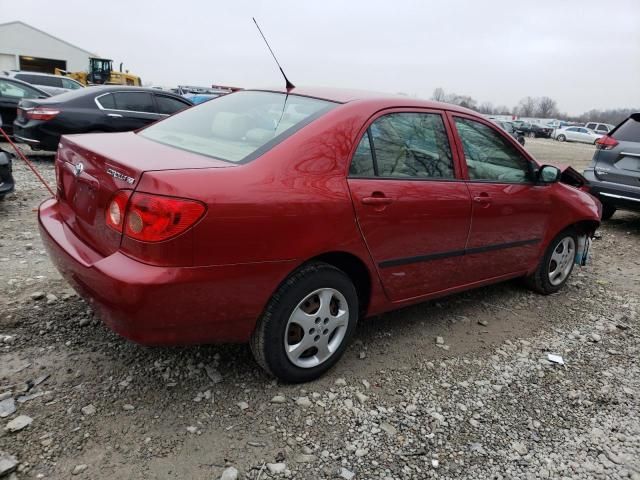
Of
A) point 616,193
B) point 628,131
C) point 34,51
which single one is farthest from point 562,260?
point 34,51

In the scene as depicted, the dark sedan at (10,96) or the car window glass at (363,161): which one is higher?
the car window glass at (363,161)

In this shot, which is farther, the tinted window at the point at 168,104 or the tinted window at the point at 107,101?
the tinted window at the point at 168,104

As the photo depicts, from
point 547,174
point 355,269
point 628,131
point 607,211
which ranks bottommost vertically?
point 607,211

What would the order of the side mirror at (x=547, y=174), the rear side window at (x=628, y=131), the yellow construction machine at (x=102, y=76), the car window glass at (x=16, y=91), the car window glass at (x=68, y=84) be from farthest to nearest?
the yellow construction machine at (x=102, y=76)
the car window glass at (x=68, y=84)
the car window glass at (x=16, y=91)
the rear side window at (x=628, y=131)
the side mirror at (x=547, y=174)

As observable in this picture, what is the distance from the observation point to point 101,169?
2.36m

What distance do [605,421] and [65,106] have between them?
8.36 m

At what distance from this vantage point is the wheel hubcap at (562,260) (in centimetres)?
440

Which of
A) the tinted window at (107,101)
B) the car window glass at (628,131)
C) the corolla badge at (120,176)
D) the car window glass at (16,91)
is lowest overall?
the car window glass at (16,91)

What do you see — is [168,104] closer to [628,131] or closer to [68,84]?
[628,131]

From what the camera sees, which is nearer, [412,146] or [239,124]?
[239,124]

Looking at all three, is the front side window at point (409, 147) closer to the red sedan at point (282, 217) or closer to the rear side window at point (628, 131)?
the red sedan at point (282, 217)

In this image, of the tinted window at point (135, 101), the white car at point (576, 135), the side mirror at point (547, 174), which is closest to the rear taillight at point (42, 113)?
the tinted window at point (135, 101)

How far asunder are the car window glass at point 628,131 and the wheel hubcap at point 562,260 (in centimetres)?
317

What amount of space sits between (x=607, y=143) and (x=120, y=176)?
6.85 meters
